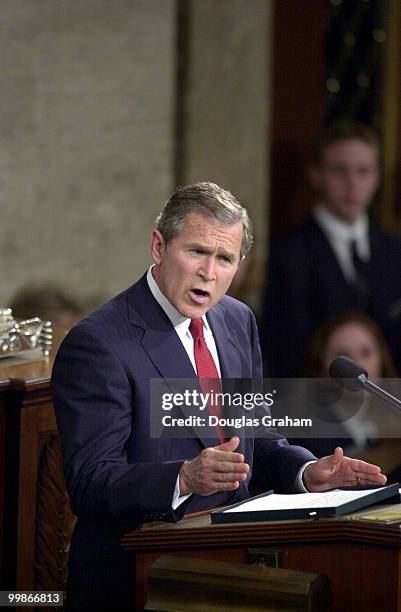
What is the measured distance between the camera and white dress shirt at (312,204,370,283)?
6.70 m

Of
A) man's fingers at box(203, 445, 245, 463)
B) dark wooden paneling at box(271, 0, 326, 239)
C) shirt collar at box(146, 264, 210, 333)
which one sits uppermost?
dark wooden paneling at box(271, 0, 326, 239)

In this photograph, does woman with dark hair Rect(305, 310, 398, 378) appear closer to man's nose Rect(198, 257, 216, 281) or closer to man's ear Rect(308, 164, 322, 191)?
man's ear Rect(308, 164, 322, 191)

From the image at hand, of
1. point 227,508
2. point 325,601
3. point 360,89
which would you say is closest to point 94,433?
point 227,508

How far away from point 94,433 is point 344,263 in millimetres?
4211

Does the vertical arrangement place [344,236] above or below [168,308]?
above

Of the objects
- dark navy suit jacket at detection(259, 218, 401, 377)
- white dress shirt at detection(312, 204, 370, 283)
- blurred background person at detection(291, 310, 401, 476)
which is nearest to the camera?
blurred background person at detection(291, 310, 401, 476)

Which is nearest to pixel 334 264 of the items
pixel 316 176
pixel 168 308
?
pixel 316 176

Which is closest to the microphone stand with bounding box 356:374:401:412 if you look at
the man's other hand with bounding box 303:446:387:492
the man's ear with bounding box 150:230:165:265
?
the man's other hand with bounding box 303:446:387:492

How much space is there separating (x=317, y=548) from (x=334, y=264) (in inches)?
168

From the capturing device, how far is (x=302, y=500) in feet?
8.49

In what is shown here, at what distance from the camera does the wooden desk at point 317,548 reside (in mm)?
2352

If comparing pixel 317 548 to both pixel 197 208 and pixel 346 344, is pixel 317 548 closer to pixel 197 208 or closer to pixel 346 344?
pixel 197 208

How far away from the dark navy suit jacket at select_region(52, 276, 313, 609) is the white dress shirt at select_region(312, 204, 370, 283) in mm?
3826

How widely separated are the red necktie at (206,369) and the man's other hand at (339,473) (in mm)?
211
